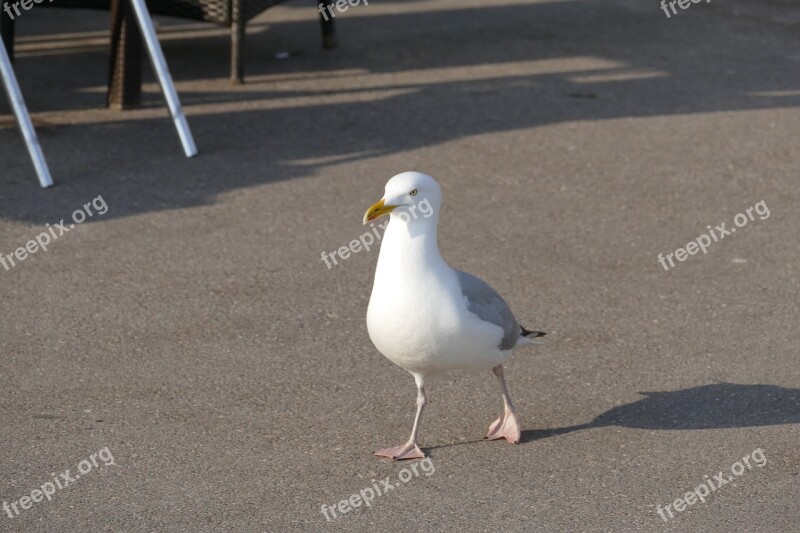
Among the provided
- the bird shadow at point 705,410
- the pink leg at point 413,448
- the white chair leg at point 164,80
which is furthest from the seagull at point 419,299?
the white chair leg at point 164,80

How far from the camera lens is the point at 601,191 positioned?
7.79 metres

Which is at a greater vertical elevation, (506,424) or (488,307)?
(488,307)

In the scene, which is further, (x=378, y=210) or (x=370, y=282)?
(x=370, y=282)

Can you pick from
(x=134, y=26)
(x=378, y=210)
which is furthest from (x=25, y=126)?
(x=378, y=210)

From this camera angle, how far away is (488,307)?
469 centimetres

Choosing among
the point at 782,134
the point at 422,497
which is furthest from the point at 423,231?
the point at 782,134

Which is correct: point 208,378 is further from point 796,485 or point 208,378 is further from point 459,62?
point 459,62

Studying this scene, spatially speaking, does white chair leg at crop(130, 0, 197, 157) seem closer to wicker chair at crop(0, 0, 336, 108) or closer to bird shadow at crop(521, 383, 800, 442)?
wicker chair at crop(0, 0, 336, 108)

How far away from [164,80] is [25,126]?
107 centimetres

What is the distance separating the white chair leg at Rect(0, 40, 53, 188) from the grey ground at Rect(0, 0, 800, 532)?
10 cm

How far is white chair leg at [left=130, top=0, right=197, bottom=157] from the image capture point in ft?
27.2

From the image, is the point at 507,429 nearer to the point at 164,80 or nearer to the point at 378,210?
the point at 378,210

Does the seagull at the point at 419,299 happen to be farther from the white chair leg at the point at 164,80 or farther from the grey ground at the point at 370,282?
the white chair leg at the point at 164,80

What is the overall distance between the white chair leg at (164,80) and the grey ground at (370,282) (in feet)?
0.56
